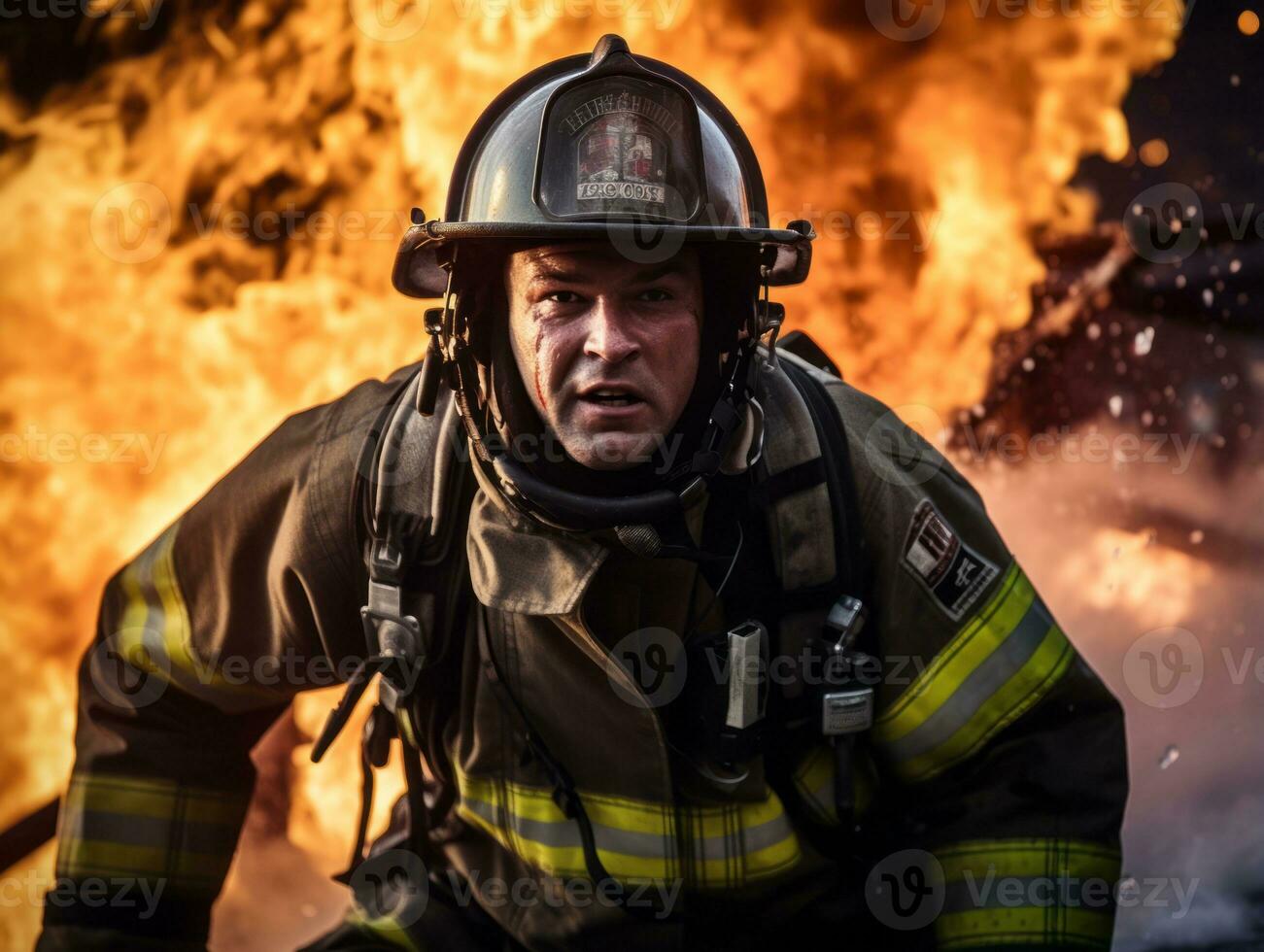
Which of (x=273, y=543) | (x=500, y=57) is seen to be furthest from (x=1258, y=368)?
(x=273, y=543)

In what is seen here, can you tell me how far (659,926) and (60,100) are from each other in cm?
371

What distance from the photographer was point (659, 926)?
2506 mm

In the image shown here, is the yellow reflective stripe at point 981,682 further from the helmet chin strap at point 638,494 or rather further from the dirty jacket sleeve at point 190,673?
the dirty jacket sleeve at point 190,673

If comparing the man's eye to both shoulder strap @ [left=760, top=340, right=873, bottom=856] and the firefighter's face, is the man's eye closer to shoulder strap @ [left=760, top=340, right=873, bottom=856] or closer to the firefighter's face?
the firefighter's face

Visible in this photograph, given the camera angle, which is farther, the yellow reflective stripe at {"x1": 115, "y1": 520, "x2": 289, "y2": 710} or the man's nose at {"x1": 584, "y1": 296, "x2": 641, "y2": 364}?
the yellow reflective stripe at {"x1": 115, "y1": 520, "x2": 289, "y2": 710}

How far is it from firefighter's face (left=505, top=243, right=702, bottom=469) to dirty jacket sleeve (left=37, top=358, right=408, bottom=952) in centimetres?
58

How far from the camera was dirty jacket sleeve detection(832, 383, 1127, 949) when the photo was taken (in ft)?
7.66

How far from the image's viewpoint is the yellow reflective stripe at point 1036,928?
2.31m

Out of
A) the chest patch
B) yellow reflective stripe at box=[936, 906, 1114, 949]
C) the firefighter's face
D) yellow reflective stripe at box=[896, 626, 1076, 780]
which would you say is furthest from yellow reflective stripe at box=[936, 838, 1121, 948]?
the firefighter's face

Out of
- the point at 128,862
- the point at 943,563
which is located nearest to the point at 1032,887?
the point at 943,563

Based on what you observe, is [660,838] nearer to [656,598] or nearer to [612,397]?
[656,598]

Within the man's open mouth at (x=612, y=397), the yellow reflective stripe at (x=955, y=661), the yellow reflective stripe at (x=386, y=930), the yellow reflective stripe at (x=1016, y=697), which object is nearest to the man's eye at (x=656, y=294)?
the man's open mouth at (x=612, y=397)

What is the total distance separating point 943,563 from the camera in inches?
94.2

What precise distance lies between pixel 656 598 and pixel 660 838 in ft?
1.63
